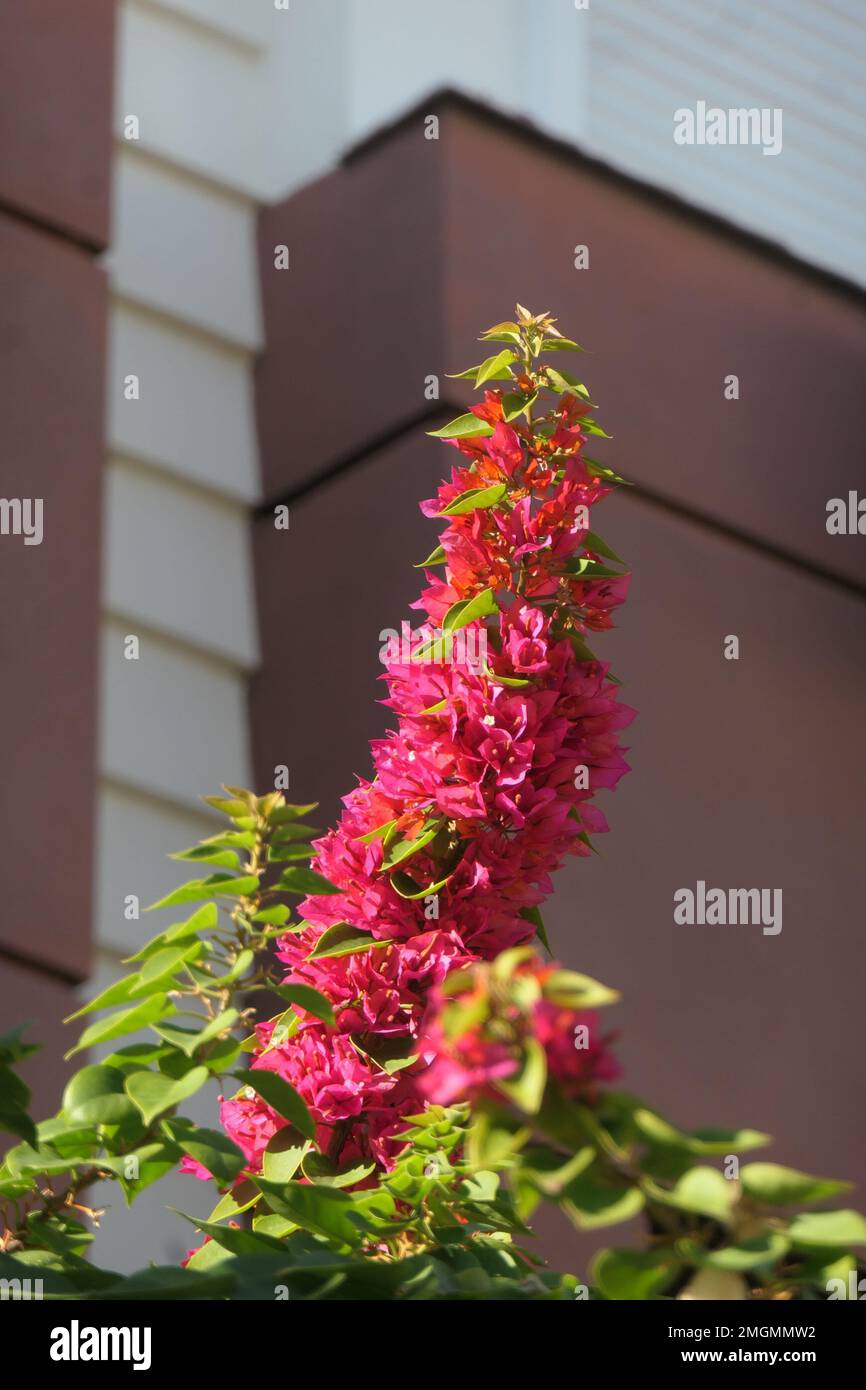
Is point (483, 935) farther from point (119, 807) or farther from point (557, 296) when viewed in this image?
point (557, 296)

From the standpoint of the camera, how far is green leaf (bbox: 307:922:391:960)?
90cm

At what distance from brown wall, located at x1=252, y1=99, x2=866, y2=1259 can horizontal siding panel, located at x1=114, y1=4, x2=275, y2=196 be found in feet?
0.45

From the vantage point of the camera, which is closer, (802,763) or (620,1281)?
(620,1281)

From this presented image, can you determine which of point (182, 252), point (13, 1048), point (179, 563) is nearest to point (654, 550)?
point (179, 563)

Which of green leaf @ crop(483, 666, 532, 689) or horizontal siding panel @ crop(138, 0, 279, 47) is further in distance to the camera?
horizontal siding panel @ crop(138, 0, 279, 47)

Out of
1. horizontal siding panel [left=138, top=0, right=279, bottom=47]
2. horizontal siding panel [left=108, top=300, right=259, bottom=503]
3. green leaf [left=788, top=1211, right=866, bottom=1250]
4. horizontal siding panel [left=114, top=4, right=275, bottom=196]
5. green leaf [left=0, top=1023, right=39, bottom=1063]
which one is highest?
horizontal siding panel [left=138, top=0, right=279, bottom=47]

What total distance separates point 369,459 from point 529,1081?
255 cm

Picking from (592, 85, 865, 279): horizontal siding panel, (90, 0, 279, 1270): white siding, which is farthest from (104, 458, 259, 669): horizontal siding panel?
(592, 85, 865, 279): horizontal siding panel

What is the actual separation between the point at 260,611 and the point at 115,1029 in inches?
88.5

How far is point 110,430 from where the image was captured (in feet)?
9.65

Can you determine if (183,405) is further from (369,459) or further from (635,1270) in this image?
(635,1270)
